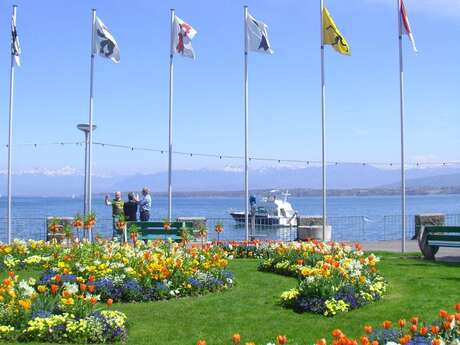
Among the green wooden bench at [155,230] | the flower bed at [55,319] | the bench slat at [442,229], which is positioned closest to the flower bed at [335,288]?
the flower bed at [55,319]

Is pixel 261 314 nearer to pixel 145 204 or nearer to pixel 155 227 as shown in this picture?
pixel 155 227

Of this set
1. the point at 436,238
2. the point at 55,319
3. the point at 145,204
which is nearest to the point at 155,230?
the point at 145,204

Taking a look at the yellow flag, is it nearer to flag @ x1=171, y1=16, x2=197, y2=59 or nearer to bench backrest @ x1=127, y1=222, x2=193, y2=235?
flag @ x1=171, y1=16, x2=197, y2=59

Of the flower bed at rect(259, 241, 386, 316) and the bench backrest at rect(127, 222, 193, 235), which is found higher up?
the bench backrest at rect(127, 222, 193, 235)

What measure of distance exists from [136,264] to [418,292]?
4.94m

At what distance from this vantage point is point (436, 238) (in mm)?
16344

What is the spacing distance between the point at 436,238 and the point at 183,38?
433 inches

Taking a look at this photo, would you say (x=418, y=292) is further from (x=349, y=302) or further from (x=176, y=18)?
(x=176, y=18)

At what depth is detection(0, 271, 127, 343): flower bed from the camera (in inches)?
320

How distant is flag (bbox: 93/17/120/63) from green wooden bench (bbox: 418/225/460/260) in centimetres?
1140

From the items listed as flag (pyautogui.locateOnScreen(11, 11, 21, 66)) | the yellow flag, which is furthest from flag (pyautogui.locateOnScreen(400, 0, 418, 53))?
flag (pyautogui.locateOnScreen(11, 11, 21, 66))

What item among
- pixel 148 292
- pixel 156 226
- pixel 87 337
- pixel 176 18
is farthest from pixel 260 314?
pixel 176 18

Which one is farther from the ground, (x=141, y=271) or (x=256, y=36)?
(x=256, y=36)

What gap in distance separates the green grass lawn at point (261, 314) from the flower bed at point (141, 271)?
0.33m
